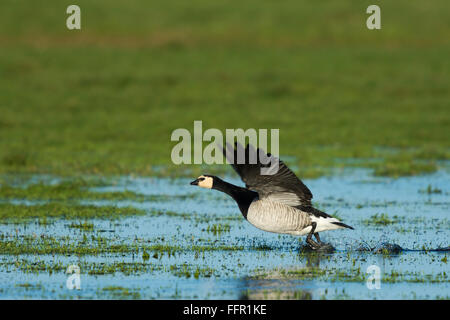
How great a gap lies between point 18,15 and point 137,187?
30.6m

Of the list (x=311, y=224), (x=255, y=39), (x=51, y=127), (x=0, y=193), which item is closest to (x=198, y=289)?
(x=311, y=224)

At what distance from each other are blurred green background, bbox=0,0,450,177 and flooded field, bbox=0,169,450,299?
277 cm

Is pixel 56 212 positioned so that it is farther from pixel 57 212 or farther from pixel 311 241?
pixel 311 241

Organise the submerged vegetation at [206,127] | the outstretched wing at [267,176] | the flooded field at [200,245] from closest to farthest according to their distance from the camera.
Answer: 1. the flooded field at [200,245]
2. the submerged vegetation at [206,127]
3. the outstretched wing at [267,176]

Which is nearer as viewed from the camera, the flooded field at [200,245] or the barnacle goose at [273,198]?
the flooded field at [200,245]

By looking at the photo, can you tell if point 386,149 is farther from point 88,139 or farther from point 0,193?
point 0,193

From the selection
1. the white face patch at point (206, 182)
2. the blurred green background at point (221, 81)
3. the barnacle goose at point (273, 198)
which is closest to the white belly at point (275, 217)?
the barnacle goose at point (273, 198)

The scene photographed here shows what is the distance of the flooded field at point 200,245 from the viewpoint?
9523 millimetres

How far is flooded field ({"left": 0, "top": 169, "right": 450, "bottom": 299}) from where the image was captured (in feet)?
31.2

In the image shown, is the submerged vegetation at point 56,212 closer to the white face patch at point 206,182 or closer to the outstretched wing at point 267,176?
the white face patch at point 206,182

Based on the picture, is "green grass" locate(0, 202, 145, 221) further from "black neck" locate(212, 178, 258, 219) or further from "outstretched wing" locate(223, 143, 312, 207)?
"outstretched wing" locate(223, 143, 312, 207)

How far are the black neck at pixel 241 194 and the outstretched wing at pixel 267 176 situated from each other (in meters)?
0.27

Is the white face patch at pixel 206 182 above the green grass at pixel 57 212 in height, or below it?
above

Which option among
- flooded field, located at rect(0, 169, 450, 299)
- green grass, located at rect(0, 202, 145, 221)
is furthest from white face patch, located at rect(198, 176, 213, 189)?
green grass, located at rect(0, 202, 145, 221)
